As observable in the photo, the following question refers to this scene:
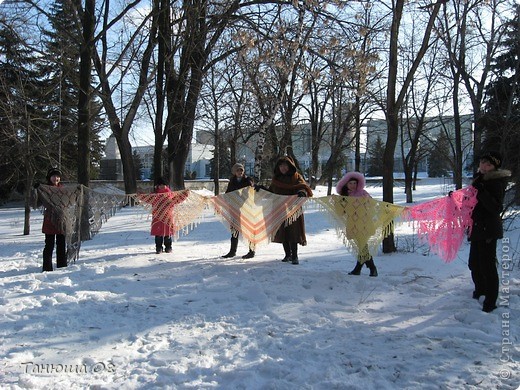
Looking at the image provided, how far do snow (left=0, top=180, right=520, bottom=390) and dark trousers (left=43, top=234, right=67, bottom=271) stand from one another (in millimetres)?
267

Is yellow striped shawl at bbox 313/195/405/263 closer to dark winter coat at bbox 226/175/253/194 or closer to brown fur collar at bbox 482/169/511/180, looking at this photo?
brown fur collar at bbox 482/169/511/180

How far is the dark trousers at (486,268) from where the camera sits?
183 inches

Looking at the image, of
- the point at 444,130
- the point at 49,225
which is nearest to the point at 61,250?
the point at 49,225

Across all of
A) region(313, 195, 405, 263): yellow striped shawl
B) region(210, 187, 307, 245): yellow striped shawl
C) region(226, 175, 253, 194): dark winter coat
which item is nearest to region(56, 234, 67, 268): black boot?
region(210, 187, 307, 245): yellow striped shawl

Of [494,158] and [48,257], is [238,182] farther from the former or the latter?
[494,158]

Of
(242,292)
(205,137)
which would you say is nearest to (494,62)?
(242,292)

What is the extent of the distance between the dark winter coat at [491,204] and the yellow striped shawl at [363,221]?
139cm

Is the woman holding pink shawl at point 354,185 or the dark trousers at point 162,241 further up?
the woman holding pink shawl at point 354,185

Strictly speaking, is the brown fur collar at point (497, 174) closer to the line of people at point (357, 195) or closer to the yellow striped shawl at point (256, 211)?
the line of people at point (357, 195)

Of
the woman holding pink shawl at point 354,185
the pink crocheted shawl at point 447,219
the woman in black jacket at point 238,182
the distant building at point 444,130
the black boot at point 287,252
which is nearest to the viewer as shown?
the pink crocheted shawl at point 447,219

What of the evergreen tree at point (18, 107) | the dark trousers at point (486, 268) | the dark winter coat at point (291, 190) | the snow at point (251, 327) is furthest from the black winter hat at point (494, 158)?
the evergreen tree at point (18, 107)

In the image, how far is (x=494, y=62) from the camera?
17.0m

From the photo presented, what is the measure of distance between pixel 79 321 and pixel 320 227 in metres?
11.3

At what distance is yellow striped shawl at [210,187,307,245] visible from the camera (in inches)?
267
